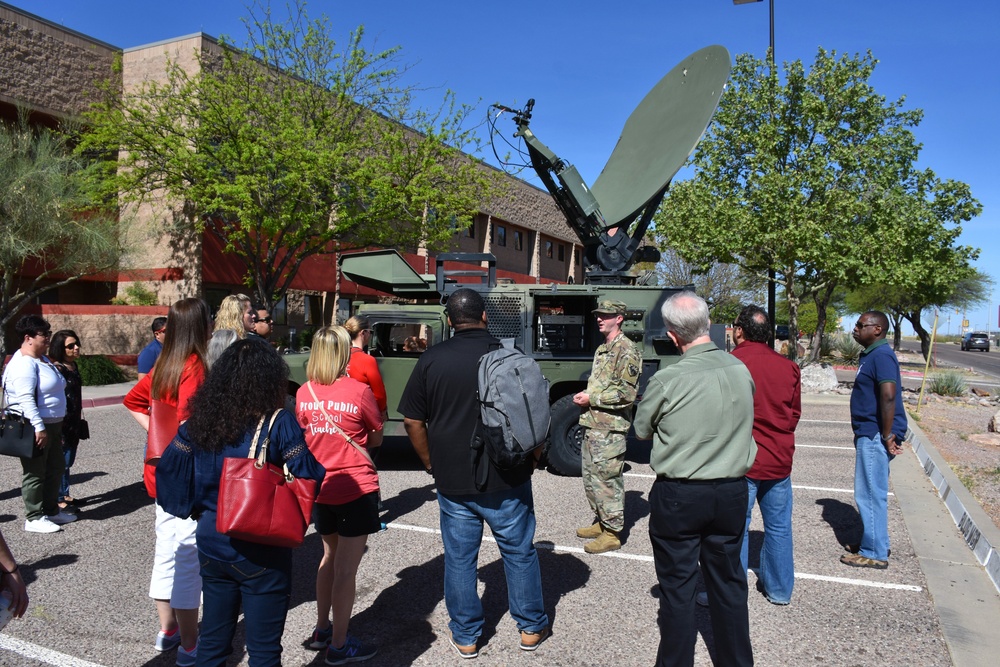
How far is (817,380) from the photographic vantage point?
18.0 meters

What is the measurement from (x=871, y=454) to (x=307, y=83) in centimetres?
1617

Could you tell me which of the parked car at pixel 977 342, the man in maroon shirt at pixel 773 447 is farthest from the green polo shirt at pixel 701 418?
the parked car at pixel 977 342

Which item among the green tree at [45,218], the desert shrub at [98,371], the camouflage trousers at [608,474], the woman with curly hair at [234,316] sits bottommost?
the desert shrub at [98,371]

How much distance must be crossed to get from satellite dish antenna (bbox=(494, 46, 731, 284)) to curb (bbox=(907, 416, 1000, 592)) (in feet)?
13.0

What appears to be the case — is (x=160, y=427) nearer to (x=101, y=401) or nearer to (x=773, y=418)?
(x=773, y=418)

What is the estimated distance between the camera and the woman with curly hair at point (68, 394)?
240 inches

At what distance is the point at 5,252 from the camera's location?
1541 centimetres

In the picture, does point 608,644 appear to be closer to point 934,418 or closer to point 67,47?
point 934,418

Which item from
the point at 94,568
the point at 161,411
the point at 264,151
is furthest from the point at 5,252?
the point at 161,411

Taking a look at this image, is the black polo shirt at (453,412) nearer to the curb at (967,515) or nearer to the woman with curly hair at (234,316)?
the woman with curly hair at (234,316)

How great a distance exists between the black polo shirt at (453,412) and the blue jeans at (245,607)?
99cm

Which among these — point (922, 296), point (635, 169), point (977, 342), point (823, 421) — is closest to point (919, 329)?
point (922, 296)

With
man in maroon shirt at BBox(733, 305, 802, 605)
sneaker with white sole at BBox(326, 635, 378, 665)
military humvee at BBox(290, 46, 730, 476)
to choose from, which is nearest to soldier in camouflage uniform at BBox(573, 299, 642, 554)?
man in maroon shirt at BBox(733, 305, 802, 605)

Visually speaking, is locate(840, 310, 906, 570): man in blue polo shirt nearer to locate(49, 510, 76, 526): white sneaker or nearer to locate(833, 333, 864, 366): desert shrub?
locate(49, 510, 76, 526): white sneaker
